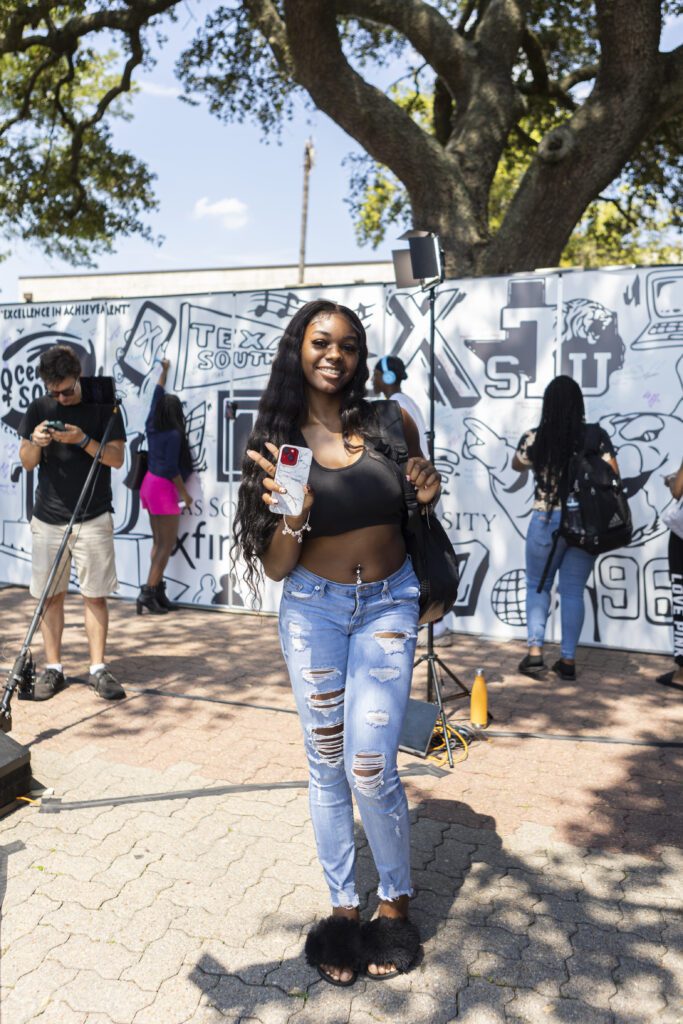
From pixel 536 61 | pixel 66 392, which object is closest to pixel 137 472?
pixel 66 392

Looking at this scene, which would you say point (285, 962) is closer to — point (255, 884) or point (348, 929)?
point (348, 929)

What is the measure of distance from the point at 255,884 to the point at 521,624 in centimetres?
433

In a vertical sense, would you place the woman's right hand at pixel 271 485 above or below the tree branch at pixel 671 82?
below

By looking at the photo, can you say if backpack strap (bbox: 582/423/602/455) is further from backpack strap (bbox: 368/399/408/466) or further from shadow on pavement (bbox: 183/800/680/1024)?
backpack strap (bbox: 368/399/408/466)

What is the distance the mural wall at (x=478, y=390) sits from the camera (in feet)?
22.9

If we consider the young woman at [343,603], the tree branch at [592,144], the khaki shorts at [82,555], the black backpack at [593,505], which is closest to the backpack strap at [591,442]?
the black backpack at [593,505]

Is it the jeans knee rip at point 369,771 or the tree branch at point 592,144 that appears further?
the tree branch at point 592,144

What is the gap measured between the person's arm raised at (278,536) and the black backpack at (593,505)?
3.54 meters

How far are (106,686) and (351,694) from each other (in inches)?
132

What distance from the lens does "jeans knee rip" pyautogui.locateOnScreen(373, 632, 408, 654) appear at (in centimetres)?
281

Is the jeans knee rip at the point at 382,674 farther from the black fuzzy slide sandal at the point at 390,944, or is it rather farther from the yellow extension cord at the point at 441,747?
the yellow extension cord at the point at 441,747

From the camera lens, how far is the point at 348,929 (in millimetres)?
2953

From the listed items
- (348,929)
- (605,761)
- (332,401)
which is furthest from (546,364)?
(348,929)

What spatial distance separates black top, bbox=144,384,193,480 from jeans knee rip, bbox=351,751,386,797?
578 centimetres
